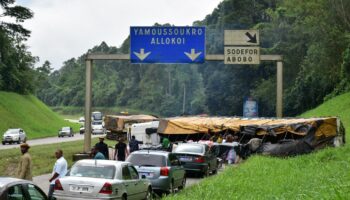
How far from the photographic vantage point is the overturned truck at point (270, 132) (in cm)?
3116

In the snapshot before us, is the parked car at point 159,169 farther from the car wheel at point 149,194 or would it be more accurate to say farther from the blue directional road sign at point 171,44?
the blue directional road sign at point 171,44

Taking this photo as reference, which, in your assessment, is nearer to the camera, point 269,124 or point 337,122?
point 337,122

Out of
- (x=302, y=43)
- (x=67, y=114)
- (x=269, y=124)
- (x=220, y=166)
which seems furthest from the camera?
(x=67, y=114)

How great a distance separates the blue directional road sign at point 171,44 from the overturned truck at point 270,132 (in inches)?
232

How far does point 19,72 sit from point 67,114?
7736cm

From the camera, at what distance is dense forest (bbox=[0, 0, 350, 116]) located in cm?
5903

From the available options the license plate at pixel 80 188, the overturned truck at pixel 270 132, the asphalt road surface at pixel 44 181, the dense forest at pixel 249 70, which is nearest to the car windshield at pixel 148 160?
the asphalt road surface at pixel 44 181

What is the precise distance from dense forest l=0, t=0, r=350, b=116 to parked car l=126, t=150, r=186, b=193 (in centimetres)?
2686

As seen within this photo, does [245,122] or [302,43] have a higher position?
[302,43]

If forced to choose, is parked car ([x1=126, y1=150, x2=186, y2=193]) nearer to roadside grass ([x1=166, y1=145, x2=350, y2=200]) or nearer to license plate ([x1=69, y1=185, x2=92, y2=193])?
roadside grass ([x1=166, y1=145, x2=350, y2=200])

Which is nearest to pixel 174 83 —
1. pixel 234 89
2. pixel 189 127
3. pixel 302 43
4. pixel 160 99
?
pixel 160 99

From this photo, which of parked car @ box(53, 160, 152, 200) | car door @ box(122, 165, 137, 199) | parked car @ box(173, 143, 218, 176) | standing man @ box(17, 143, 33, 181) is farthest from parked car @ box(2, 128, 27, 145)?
standing man @ box(17, 143, 33, 181)

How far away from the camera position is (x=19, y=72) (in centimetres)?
8794

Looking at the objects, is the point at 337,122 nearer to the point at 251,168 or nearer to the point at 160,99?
the point at 251,168
